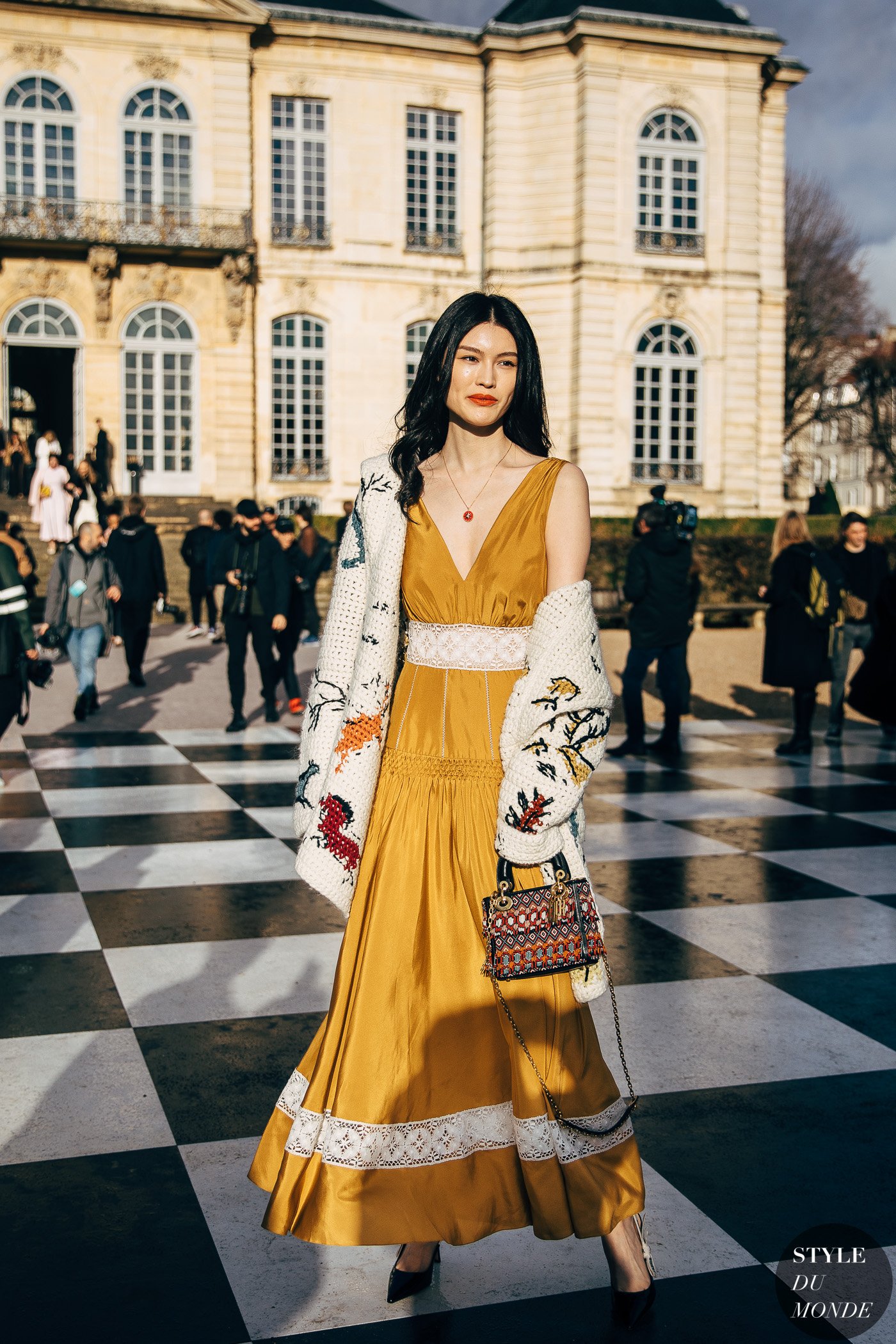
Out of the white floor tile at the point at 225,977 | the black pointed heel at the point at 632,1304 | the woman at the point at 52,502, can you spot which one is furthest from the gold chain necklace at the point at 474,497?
the woman at the point at 52,502

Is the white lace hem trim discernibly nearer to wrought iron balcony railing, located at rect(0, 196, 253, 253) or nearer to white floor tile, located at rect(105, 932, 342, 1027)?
white floor tile, located at rect(105, 932, 342, 1027)

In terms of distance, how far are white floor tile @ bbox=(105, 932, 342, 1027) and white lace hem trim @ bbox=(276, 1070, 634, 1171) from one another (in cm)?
175

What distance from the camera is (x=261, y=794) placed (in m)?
8.07

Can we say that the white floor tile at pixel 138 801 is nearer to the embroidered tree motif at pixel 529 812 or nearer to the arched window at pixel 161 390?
the embroidered tree motif at pixel 529 812

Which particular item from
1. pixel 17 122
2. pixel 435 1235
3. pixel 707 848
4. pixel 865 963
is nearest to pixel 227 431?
pixel 17 122

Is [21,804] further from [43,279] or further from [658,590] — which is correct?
[43,279]

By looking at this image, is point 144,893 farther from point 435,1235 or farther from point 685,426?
point 685,426

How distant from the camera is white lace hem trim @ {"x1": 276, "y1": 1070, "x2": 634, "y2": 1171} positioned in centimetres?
249

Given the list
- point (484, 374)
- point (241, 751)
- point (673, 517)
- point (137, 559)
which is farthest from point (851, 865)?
point (137, 559)

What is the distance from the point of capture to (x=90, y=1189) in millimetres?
3041

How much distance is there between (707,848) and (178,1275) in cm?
448

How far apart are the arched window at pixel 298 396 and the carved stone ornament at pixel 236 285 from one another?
1.07m

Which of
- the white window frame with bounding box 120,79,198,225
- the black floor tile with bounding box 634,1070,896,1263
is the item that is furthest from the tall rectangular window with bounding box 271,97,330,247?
the black floor tile with bounding box 634,1070,896,1263

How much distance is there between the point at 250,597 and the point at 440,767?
8.18m
